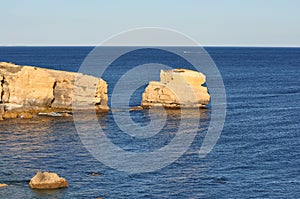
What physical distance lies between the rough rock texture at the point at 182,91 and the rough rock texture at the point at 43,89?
48.0ft

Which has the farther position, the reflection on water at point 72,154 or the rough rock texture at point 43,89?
the rough rock texture at point 43,89

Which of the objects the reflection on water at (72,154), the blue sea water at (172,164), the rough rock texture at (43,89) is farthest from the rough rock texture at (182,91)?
the rough rock texture at (43,89)

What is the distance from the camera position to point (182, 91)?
5354 inches

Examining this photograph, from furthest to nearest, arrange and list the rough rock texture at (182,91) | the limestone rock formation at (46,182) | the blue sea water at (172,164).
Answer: the rough rock texture at (182,91)
the blue sea water at (172,164)
the limestone rock formation at (46,182)

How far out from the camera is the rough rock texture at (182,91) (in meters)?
136

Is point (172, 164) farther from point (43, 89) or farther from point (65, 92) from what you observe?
point (65, 92)

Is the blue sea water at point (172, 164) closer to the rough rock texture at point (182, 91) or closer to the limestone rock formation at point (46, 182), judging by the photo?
the limestone rock formation at point (46, 182)

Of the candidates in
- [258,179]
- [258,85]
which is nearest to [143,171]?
[258,179]

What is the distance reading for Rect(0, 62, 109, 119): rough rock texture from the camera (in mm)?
127625

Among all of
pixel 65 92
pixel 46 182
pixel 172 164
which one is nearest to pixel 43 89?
pixel 65 92

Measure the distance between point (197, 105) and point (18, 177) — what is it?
224 ft

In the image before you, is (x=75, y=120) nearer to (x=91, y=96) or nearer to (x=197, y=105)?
(x=91, y=96)

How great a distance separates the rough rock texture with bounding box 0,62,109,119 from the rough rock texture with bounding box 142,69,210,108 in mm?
14618

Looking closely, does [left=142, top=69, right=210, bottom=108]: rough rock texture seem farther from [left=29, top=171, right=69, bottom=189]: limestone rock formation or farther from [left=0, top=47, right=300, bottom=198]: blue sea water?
[left=29, top=171, right=69, bottom=189]: limestone rock formation
